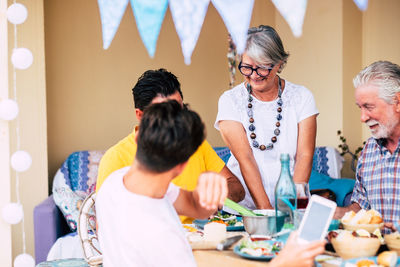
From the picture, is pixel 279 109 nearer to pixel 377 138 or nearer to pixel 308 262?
pixel 377 138

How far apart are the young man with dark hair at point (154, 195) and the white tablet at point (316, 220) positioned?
0.25m

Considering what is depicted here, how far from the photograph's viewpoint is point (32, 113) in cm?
355

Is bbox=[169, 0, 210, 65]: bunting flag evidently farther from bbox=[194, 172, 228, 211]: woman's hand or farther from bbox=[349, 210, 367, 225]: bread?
bbox=[349, 210, 367, 225]: bread

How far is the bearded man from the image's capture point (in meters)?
1.91

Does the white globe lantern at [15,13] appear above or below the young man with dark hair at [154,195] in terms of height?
above

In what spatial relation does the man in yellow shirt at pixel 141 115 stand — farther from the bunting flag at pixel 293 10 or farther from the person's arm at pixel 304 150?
the bunting flag at pixel 293 10

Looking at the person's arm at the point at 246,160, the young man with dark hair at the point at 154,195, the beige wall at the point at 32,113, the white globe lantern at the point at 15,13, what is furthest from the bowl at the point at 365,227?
the beige wall at the point at 32,113

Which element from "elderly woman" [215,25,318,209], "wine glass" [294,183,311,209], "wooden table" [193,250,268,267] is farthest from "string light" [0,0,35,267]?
"wine glass" [294,183,311,209]

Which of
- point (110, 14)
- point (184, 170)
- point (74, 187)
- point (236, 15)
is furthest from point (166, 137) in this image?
point (74, 187)

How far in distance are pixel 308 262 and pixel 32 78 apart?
2851 millimetres

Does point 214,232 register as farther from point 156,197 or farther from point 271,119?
point 271,119

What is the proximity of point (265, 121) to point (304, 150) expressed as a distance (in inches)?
8.3

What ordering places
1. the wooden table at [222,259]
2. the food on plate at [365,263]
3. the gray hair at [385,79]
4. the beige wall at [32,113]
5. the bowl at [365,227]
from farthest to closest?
the beige wall at [32,113]
the gray hair at [385,79]
the bowl at [365,227]
the wooden table at [222,259]
the food on plate at [365,263]

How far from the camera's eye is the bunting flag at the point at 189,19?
4.75 ft
